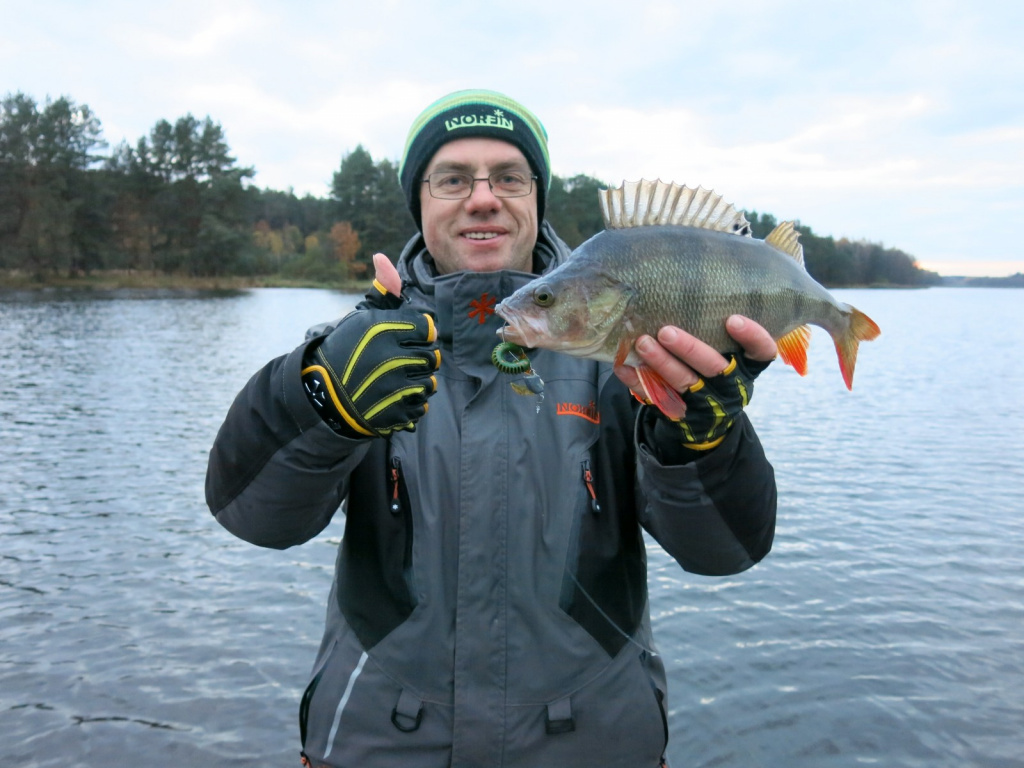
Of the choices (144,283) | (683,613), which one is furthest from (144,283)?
(683,613)

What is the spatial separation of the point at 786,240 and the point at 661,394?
1.05 meters

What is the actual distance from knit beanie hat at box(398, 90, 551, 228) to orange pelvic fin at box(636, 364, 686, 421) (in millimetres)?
1260

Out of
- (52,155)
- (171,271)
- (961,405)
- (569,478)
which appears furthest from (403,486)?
(171,271)

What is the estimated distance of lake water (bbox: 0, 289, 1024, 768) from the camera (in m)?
5.89

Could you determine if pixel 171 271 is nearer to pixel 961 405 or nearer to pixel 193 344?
pixel 193 344

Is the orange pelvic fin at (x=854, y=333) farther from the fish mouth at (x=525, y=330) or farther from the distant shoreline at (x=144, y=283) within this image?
the distant shoreline at (x=144, y=283)

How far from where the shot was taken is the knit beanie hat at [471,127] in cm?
315

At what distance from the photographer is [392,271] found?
8.36 feet

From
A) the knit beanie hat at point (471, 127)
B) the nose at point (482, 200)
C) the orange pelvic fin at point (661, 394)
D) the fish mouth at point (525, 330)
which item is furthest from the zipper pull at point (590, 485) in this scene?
the knit beanie hat at point (471, 127)

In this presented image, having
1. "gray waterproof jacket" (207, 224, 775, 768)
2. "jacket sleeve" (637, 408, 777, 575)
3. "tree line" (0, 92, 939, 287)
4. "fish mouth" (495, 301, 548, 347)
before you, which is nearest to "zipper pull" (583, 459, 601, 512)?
"gray waterproof jacket" (207, 224, 775, 768)

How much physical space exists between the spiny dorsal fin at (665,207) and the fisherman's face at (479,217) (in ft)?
1.66

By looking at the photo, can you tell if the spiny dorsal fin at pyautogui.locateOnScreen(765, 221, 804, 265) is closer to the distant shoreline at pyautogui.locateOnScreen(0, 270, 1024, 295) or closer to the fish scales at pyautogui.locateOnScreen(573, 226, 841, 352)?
the fish scales at pyautogui.locateOnScreen(573, 226, 841, 352)

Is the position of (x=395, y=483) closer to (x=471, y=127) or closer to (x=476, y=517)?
(x=476, y=517)

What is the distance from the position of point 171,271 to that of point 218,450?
72.3m
